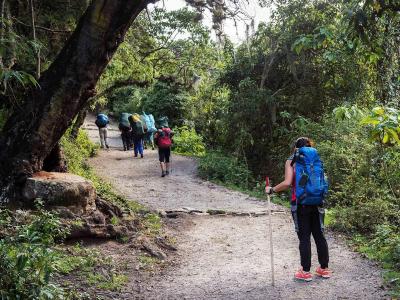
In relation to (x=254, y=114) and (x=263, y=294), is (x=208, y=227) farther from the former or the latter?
(x=254, y=114)

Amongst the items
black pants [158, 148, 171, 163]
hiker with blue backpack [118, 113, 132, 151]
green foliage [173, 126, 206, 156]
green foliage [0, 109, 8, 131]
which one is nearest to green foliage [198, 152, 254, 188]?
black pants [158, 148, 171, 163]

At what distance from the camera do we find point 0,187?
6.73 metres

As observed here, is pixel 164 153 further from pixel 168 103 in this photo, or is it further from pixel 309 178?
A: pixel 168 103

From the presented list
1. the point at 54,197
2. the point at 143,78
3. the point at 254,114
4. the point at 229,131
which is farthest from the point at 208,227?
the point at 143,78

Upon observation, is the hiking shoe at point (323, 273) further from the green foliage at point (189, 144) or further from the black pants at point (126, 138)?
the green foliage at point (189, 144)

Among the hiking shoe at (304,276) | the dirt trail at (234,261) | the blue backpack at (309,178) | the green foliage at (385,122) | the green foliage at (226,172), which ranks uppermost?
the green foliage at (385,122)

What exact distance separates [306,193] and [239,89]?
469 inches

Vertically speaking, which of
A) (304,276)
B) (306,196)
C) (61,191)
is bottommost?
(304,276)

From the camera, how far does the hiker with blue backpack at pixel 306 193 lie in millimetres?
5566

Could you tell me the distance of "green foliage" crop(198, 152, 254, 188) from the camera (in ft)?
47.7

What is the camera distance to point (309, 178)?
5574mm

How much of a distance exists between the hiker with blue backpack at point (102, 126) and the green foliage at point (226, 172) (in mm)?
5827

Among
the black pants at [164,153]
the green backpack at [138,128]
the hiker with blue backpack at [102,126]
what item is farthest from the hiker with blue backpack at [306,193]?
the hiker with blue backpack at [102,126]

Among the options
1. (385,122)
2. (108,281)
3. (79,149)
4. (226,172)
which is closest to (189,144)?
(226,172)
